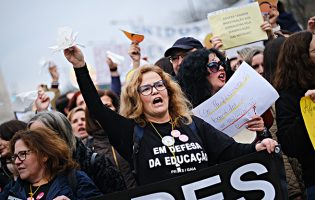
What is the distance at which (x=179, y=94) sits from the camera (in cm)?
472

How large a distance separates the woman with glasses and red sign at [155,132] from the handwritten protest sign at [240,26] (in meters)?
1.91

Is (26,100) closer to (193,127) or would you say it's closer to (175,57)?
(175,57)

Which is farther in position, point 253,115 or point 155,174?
point 253,115

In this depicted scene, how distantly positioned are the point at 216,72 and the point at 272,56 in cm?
50

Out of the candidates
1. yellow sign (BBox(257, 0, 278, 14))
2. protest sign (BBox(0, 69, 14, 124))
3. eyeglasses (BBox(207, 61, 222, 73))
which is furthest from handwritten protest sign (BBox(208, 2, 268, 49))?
protest sign (BBox(0, 69, 14, 124))

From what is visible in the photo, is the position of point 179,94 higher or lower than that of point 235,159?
higher

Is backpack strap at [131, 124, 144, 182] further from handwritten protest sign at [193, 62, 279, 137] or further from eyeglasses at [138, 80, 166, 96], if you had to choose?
handwritten protest sign at [193, 62, 279, 137]

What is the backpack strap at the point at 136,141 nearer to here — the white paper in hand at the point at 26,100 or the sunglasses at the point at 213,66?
the sunglasses at the point at 213,66

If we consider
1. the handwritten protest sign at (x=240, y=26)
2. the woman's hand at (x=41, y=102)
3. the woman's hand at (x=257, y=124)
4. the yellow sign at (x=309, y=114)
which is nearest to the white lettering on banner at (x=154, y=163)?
the woman's hand at (x=257, y=124)

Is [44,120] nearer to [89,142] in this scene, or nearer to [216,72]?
[89,142]

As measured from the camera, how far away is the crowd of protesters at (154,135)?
171 inches

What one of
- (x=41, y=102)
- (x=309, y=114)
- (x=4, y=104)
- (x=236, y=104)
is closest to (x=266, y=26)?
(x=236, y=104)

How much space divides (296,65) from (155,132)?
1081 mm

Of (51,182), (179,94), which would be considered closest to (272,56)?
(179,94)
